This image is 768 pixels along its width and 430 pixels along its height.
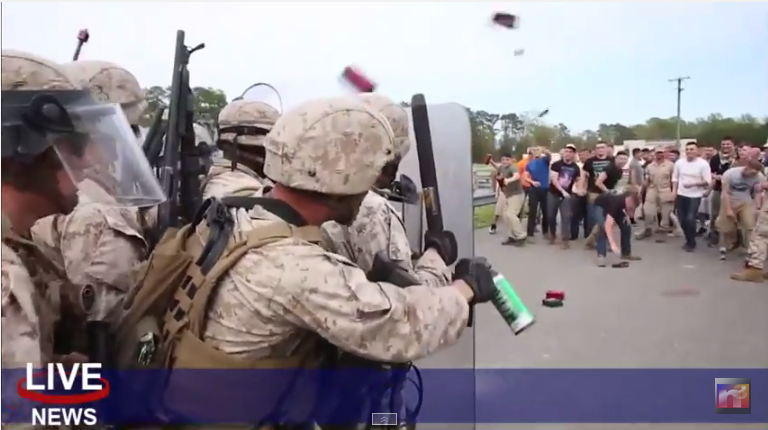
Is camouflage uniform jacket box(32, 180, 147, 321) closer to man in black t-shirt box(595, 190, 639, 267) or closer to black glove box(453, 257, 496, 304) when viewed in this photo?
black glove box(453, 257, 496, 304)

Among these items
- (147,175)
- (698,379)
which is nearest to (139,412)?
(147,175)

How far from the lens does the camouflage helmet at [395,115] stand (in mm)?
1832

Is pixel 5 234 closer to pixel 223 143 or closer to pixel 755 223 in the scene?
pixel 223 143

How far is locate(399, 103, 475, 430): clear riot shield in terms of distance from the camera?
2152 millimetres

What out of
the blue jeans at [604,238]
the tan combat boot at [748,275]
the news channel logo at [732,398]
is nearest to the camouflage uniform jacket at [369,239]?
the news channel logo at [732,398]

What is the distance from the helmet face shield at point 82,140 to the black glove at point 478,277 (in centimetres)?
71

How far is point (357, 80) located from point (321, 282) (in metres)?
0.73

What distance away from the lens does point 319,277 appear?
1315 millimetres

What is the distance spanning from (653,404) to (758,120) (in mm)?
1268

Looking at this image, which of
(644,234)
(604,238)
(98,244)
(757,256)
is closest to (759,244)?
(757,256)

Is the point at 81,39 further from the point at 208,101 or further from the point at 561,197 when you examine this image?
the point at 561,197

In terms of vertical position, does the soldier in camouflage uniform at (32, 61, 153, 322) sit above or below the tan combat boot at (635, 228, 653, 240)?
above

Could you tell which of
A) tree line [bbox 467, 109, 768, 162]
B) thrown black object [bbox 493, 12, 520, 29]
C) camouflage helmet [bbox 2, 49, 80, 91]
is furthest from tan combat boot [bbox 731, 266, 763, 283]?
camouflage helmet [bbox 2, 49, 80, 91]

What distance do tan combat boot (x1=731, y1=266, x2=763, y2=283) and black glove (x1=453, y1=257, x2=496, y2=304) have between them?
10.8ft
